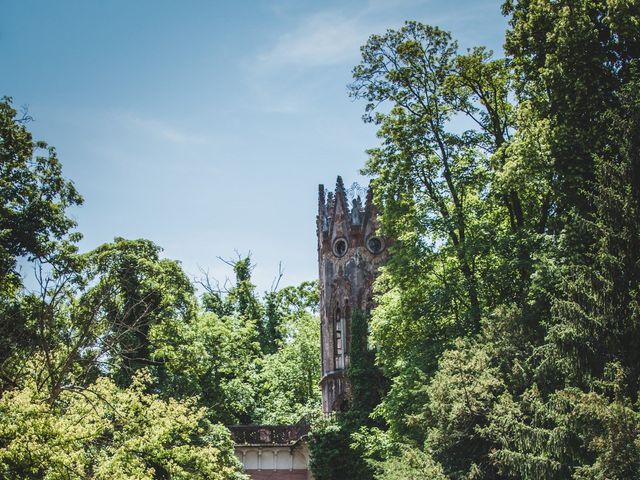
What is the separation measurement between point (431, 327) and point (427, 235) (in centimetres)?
287

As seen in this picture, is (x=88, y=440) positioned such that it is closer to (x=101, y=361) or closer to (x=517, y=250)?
(x=101, y=361)

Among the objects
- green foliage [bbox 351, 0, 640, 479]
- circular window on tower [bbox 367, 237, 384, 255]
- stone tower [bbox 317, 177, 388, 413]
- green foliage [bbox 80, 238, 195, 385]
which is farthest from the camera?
circular window on tower [bbox 367, 237, 384, 255]

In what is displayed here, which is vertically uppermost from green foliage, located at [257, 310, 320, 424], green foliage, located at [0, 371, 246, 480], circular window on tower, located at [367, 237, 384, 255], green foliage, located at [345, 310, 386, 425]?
circular window on tower, located at [367, 237, 384, 255]

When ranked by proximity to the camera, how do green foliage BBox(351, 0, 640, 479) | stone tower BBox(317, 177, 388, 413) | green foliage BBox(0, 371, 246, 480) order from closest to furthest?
green foliage BBox(0, 371, 246, 480)
green foliage BBox(351, 0, 640, 479)
stone tower BBox(317, 177, 388, 413)

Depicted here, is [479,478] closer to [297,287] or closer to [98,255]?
[98,255]

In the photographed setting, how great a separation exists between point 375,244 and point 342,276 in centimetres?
245

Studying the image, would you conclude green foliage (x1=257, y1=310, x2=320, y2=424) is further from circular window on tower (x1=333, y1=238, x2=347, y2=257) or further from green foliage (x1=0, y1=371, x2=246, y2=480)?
green foliage (x1=0, y1=371, x2=246, y2=480)

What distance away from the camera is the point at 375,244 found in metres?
42.0

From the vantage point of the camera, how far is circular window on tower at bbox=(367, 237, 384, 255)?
41.9m

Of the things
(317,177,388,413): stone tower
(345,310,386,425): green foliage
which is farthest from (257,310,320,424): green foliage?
(345,310,386,425): green foliage

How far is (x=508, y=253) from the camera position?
22.3 meters

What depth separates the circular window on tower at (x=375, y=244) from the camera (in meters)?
41.9

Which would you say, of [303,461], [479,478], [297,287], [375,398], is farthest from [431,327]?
[297,287]

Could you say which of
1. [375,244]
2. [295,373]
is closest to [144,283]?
[375,244]
